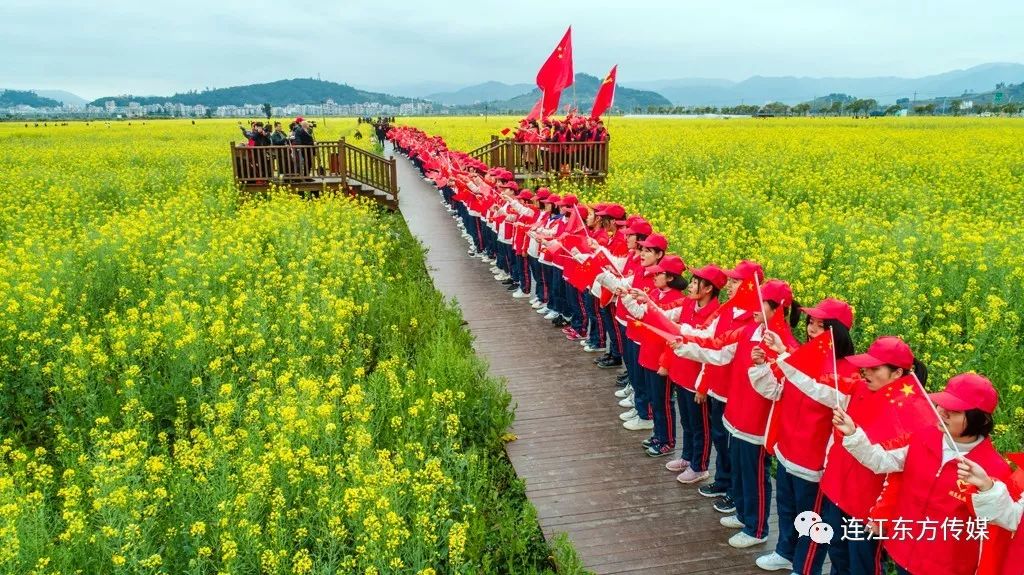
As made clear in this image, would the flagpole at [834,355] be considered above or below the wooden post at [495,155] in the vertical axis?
below

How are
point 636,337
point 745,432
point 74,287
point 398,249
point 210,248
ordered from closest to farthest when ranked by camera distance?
point 745,432
point 636,337
point 74,287
point 210,248
point 398,249

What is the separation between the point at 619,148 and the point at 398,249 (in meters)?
18.6

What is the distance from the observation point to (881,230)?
39.1ft

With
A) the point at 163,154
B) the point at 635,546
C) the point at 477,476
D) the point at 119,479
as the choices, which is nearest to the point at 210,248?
the point at 119,479

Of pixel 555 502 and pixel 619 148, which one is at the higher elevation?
pixel 619 148

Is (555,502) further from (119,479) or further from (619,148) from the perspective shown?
(619,148)

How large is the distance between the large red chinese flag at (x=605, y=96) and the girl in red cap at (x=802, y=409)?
16.3m

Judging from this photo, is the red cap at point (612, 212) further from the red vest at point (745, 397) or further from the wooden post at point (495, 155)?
the wooden post at point (495, 155)

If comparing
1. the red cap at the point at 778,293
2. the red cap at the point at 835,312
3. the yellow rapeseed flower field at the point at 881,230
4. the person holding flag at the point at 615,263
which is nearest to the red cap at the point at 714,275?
the red cap at the point at 778,293

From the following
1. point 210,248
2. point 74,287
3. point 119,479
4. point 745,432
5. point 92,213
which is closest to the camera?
point 745,432

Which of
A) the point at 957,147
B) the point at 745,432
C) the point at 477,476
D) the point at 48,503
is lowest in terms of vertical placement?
the point at 48,503

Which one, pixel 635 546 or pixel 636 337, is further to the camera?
pixel 636 337

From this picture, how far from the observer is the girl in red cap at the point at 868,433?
134 inches

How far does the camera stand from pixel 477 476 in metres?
5.35
